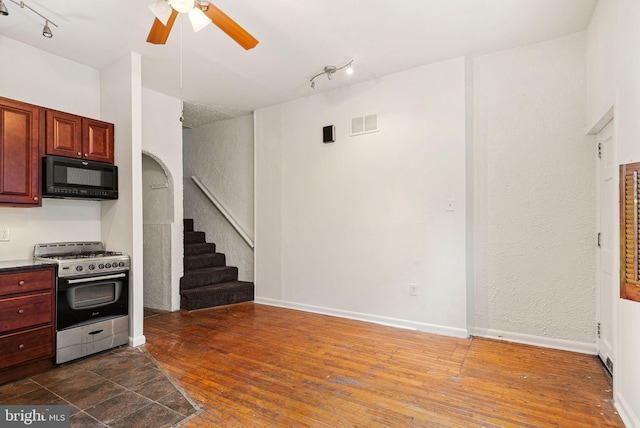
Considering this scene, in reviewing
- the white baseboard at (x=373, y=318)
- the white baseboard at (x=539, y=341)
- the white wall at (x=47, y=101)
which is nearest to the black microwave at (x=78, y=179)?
the white wall at (x=47, y=101)

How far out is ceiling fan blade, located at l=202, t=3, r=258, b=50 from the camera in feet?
6.95

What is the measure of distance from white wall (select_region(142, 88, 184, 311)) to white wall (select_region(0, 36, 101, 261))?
796 millimetres

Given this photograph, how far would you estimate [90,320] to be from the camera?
10.0 feet

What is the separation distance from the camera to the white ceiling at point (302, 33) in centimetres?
269

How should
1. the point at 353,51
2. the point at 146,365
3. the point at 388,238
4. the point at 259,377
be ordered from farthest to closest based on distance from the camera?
the point at 388,238, the point at 353,51, the point at 146,365, the point at 259,377

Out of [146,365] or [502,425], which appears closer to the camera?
[502,425]

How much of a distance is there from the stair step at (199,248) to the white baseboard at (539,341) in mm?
4345

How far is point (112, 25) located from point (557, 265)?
15.6 ft

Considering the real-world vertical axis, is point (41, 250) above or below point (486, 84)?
below

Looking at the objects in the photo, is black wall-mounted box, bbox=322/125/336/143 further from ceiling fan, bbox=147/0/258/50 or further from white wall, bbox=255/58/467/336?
ceiling fan, bbox=147/0/258/50

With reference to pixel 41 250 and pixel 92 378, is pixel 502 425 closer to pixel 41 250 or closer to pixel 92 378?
pixel 92 378

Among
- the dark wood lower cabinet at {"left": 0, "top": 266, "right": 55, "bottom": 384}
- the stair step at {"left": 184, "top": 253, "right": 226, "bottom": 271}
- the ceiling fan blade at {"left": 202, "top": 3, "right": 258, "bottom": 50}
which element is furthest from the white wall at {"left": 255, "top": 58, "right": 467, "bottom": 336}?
the dark wood lower cabinet at {"left": 0, "top": 266, "right": 55, "bottom": 384}

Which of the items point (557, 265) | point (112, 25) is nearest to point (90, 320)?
point (112, 25)

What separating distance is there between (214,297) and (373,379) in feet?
9.73
